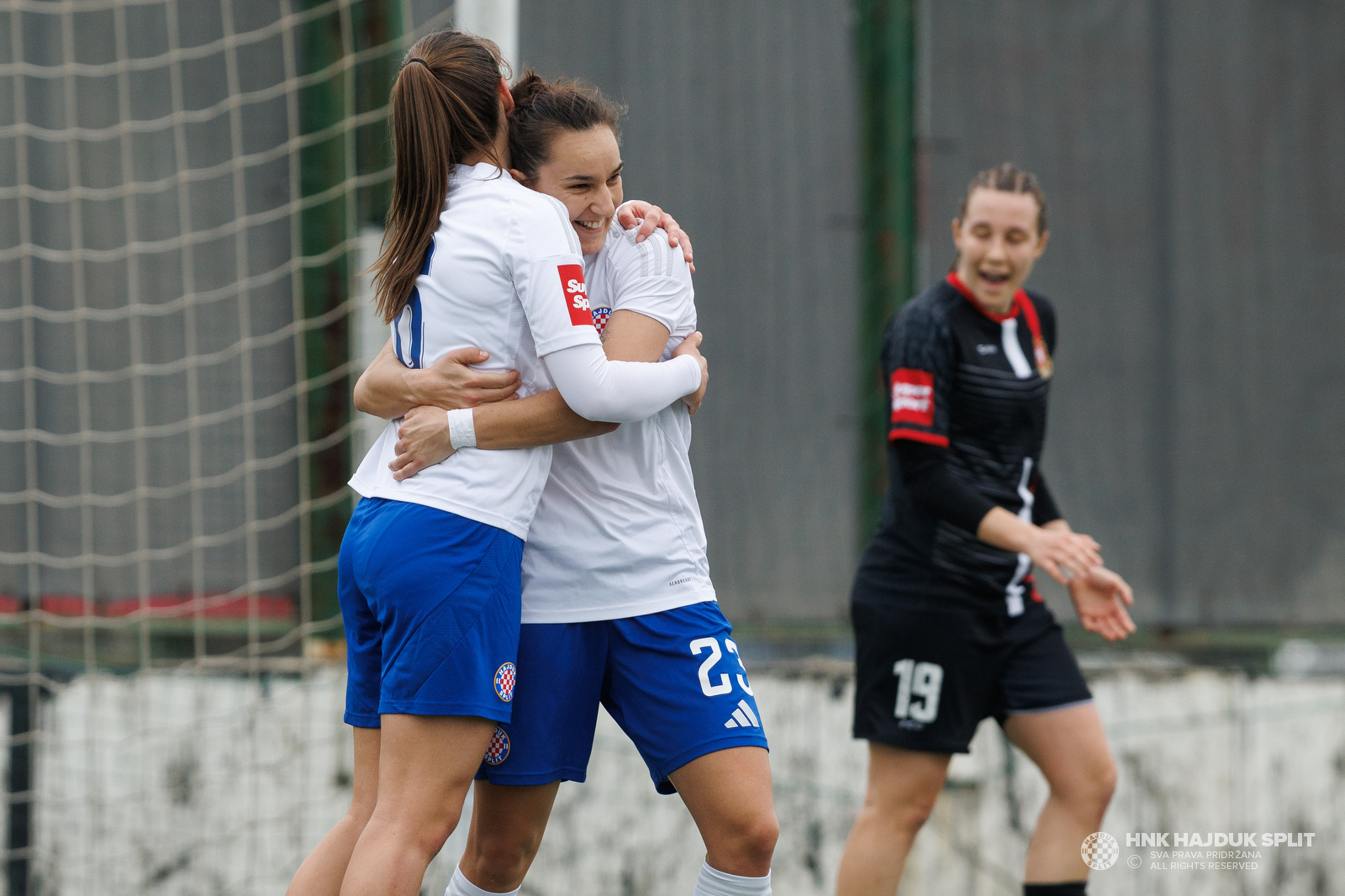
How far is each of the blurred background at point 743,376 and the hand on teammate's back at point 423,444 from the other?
5.71 feet

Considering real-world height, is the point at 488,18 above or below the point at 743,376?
above

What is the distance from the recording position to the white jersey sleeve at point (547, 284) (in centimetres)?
219

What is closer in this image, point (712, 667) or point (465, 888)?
point (712, 667)

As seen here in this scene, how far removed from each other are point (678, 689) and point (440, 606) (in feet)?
1.58

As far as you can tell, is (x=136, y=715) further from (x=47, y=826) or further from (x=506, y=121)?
(x=506, y=121)

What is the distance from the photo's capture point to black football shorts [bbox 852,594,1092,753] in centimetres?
328

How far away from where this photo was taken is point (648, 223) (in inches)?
98.8

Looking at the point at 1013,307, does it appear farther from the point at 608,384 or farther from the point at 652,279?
the point at 608,384

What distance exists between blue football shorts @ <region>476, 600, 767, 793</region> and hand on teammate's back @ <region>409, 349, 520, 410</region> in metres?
0.45

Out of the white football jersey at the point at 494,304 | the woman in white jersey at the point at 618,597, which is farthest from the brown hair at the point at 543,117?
the white football jersey at the point at 494,304

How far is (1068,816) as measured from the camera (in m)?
3.27

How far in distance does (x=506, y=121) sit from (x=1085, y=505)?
2969 millimetres

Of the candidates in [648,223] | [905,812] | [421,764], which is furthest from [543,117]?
[905,812]

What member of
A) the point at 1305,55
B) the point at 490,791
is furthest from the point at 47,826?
the point at 1305,55
